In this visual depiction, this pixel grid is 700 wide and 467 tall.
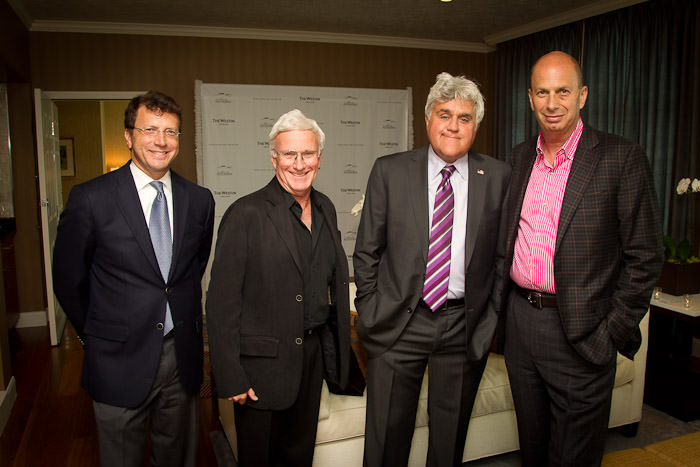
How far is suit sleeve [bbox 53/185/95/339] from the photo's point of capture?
154 cm

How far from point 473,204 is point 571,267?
0.39m

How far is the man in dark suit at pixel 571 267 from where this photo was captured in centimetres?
167

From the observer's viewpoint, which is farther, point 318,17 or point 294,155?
point 318,17

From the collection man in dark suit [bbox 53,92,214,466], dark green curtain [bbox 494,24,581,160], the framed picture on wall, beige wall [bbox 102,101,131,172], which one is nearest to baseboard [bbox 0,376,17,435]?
man in dark suit [bbox 53,92,214,466]

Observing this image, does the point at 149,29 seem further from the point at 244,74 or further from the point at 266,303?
the point at 266,303

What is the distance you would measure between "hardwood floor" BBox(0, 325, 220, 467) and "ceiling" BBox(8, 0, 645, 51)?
288cm

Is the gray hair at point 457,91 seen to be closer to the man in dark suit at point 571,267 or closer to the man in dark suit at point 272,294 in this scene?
the man in dark suit at point 571,267

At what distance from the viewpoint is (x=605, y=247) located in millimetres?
1691

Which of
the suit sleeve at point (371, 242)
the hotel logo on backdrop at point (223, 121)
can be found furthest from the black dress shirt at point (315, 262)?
the hotel logo on backdrop at point (223, 121)

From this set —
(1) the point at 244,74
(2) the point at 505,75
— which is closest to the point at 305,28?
(1) the point at 244,74

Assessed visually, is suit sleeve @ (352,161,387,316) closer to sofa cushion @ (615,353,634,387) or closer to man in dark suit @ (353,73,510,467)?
man in dark suit @ (353,73,510,467)

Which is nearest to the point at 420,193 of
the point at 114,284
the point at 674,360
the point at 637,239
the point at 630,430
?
the point at 637,239

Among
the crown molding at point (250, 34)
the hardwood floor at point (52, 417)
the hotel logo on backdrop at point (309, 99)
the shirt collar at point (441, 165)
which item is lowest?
the hardwood floor at point (52, 417)

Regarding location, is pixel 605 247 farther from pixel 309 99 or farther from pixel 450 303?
pixel 309 99
